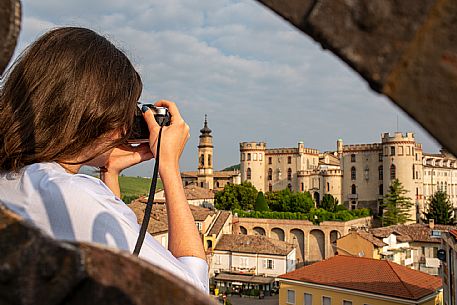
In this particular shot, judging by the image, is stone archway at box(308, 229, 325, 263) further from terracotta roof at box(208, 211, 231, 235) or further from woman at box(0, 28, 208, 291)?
woman at box(0, 28, 208, 291)

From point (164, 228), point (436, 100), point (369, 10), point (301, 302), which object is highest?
point (369, 10)

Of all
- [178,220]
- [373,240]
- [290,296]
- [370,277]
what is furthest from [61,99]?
[373,240]

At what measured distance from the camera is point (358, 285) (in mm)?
17172

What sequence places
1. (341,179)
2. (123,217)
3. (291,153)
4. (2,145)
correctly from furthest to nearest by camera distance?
(291,153) < (341,179) < (2,145) < (123,217)

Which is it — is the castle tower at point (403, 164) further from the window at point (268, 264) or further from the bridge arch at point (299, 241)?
the window at point (268, 264)

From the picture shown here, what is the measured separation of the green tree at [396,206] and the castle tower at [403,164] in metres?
1.01

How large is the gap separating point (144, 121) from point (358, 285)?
16769 millimetres

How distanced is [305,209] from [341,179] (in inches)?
349

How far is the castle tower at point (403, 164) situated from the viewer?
46.5 m

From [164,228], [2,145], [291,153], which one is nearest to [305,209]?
[291,153]

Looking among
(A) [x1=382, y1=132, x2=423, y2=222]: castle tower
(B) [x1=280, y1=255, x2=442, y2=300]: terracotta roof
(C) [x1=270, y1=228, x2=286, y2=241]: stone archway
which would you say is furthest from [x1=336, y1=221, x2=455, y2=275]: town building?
(A) [x1=382, y1=132, x2=423, y2=222]: castle tower

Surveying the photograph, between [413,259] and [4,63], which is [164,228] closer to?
[413,259]

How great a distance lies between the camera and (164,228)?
70.6ft

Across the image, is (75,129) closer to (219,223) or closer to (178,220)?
(178,220)
